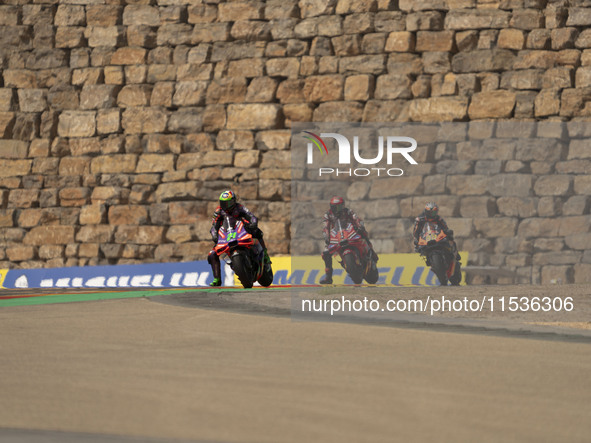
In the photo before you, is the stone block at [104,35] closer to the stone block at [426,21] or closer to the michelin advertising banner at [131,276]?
the michelin advertising banner at [131,276]

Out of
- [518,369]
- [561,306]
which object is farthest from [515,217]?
[518,369]

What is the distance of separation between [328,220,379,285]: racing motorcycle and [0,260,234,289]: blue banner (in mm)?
4956

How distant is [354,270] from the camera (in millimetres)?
12531

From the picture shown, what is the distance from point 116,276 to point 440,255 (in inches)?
342

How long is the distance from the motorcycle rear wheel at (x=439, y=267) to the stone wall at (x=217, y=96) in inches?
159

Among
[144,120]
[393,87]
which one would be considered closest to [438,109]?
[393,87]

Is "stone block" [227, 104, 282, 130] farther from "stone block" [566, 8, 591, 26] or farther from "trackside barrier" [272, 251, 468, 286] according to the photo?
"trackside barrier" [272, 251, 468, 286]

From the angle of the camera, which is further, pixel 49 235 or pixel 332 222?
pixel 49 235

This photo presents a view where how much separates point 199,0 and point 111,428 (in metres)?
15.9

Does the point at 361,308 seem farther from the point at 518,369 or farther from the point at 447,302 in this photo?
the point at 518,369

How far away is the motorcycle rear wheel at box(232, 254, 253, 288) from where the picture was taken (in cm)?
1298

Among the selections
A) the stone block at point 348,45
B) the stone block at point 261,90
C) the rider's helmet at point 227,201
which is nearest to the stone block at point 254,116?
the stone block at point 261,90

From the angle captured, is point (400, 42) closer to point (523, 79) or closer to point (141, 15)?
point (523, 79)

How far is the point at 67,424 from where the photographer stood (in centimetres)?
517
